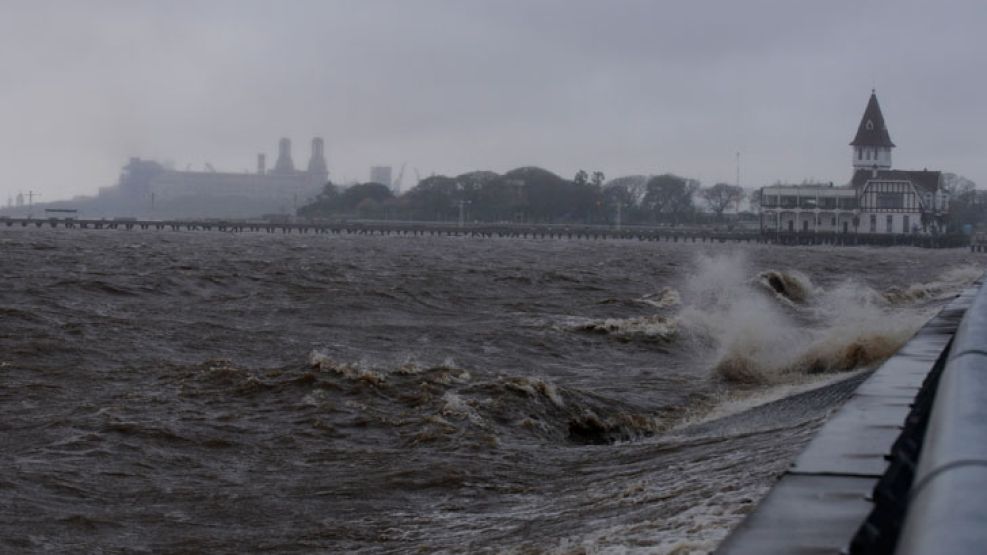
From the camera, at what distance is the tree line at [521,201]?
18612cm

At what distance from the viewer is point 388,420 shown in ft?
37.1

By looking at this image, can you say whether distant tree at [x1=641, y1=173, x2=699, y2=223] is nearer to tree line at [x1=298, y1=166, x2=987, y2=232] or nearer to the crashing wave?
tree line at [x1=298, y1=166, x2=987, y2=232]

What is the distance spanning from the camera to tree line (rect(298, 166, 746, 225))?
186 meters

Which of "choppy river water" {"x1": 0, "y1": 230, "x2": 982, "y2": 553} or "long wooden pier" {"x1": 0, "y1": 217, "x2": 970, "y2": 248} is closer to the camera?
"choppy river water" {"x1": 0, "y1": 230, "x2": 982, "y2": 553}

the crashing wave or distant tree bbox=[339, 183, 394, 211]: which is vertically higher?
distant tree bbox=[339, 183, 394, 211]

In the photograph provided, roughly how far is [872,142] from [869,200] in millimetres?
12092

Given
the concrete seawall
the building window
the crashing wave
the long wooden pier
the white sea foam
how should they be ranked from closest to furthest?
the concrete seawall, the white sea foam, the crashing wave, the building window, the long wooden pier

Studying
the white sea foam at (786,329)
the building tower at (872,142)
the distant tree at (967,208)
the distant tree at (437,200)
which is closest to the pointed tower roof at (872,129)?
the building tower at (872,142)

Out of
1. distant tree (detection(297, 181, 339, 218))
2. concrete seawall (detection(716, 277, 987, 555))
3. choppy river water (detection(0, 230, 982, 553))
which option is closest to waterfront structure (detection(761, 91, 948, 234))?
distant tree (detection(297, 181, 339, 218))

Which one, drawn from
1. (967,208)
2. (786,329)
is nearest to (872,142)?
(967,208)

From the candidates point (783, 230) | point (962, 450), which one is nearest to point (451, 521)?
point (962, 450)

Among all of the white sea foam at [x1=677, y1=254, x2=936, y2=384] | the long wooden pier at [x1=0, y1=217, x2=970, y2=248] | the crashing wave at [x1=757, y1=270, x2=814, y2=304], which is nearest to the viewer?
the white sea foam at [x1=677, y1=254, x2=936, y2=384]

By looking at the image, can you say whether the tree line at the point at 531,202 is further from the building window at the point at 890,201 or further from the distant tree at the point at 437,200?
the building window at the point at 890,201

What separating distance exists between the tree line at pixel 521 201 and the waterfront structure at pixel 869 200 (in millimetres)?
39563
